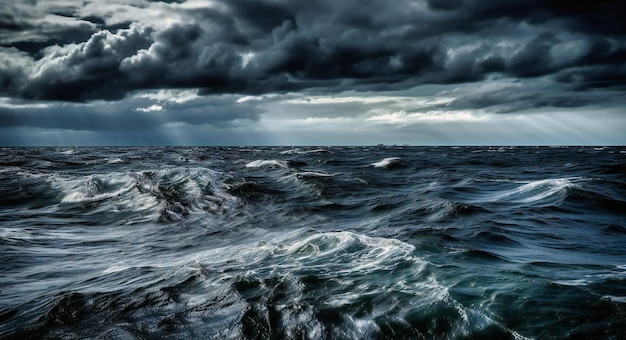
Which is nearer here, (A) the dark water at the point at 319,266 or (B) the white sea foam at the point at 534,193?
(A) the dark water at the point at 319,266

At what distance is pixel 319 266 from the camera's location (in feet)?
27.7

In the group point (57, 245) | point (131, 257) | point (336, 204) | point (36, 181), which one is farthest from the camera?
point (36, 181)

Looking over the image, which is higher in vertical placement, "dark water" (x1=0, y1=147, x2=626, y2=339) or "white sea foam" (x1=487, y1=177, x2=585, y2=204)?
"white sea foam" (x1=487, y1=177, x2=585, y2=204)

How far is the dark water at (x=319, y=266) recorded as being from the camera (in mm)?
5906

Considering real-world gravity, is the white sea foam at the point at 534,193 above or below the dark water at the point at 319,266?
above

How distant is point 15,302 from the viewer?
24.8ft

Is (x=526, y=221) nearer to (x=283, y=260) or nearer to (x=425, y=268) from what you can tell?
(x=425, y=268)

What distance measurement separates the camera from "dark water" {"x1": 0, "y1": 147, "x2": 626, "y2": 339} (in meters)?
5.91

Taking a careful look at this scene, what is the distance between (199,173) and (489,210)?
52.3 feet

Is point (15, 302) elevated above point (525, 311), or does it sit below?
below

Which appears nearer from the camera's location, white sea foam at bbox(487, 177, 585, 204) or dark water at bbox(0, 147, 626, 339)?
dark water at bbox(0, 147, 626, 339)

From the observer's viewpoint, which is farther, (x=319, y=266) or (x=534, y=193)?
(x=534, y=193)

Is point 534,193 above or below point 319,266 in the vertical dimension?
above

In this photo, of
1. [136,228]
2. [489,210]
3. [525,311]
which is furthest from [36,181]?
[525,311]
